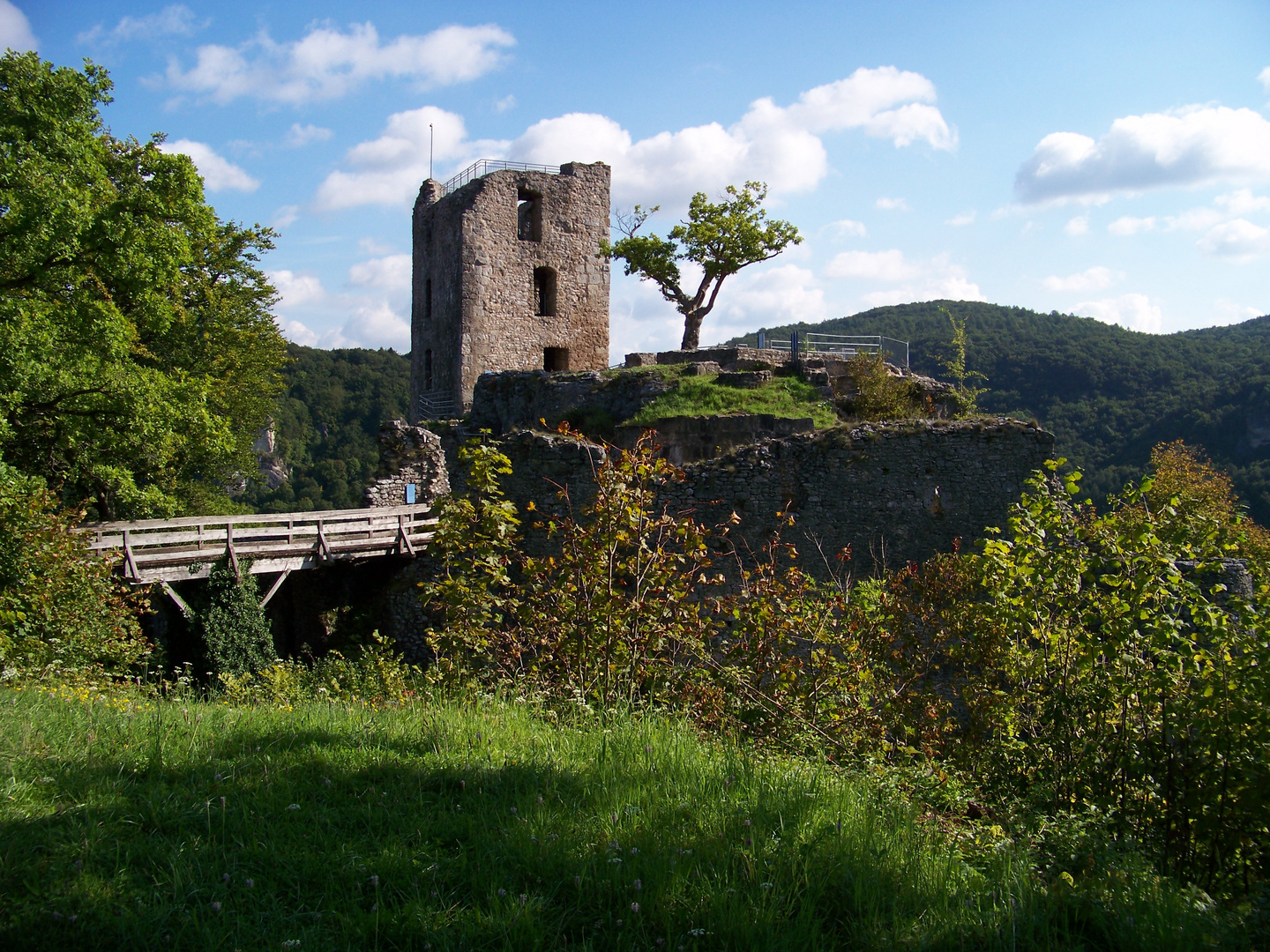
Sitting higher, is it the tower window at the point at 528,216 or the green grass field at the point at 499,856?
the tower window at the point at 528,216

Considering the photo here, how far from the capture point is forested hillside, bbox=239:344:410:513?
5000cm

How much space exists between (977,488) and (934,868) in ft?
28.0

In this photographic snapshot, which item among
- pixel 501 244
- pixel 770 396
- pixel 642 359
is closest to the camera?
pixel 770 396

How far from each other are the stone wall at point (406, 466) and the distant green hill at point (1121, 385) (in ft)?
59.9

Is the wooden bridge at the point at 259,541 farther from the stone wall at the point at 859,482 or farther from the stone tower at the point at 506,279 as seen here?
the stone tower at the point at 506,279

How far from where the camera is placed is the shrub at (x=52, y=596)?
306 inches

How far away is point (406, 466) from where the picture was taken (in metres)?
14.1

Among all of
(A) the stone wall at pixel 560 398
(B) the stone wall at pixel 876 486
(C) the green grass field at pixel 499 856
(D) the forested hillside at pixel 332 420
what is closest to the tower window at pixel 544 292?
(A) the stone wall at pixel 560 398

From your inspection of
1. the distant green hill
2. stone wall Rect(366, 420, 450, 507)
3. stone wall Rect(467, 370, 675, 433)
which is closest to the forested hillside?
the distant green hill

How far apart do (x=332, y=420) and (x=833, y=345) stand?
45858 millimetres

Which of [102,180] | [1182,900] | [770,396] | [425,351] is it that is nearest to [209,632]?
[102,180]

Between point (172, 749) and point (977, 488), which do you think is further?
point (977, 488)

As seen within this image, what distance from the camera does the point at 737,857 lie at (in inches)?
117

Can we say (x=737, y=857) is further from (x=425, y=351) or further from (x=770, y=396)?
(x=425, y=351)
